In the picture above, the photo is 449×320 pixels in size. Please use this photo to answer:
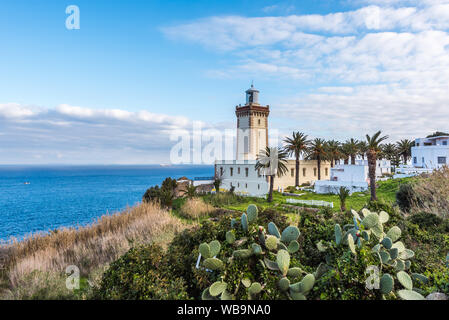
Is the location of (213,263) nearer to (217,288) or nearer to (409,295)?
(217,288)

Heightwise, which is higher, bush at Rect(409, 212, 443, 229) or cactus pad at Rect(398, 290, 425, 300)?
cactus pad at Rect(398, 290, 425, 300)

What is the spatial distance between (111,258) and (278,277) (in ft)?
21.6

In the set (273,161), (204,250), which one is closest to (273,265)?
(204,250)

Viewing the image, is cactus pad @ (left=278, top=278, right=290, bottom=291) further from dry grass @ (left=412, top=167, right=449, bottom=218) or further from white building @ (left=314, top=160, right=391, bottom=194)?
white building @ (left=314, top=160, right=391, bottom=194)

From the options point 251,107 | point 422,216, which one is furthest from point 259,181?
point 422,216

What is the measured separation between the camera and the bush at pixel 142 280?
3.57 metres

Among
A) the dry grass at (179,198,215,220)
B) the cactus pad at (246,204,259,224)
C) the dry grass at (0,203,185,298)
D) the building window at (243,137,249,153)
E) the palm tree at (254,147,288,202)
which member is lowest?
the dry grass at (179,198,215,220)

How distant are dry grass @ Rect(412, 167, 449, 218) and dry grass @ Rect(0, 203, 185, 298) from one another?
402 inches

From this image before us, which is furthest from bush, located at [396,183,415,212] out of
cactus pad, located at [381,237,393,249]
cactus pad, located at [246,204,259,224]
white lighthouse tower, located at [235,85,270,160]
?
white lighthouse tower, located at [235,85,270,160]

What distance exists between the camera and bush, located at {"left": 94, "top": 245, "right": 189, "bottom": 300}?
357 cm

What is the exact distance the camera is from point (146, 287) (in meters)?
3.66

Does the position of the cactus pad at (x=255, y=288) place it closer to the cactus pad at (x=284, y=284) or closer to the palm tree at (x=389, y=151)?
the cactus pad at (x=284, y=284)

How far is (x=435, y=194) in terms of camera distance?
1177 cm
